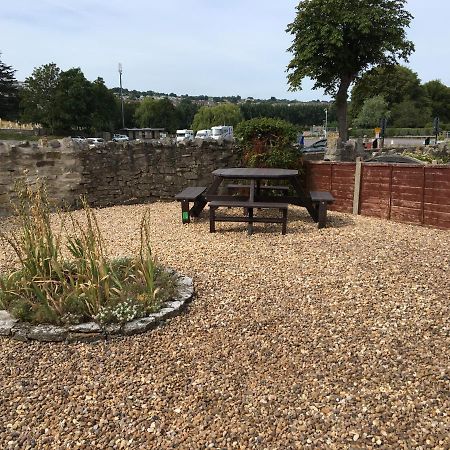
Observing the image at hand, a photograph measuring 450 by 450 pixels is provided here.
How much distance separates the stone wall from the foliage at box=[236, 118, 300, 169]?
3.40 ft

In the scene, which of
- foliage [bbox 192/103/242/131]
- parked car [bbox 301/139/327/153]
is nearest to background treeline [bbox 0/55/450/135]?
foliage [bbox 192/103/242/131]

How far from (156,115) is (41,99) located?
21403 millimetres

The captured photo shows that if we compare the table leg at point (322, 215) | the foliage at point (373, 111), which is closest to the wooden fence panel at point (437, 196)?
the table leg at point (322, 215)

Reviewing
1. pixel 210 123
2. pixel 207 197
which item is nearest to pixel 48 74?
pixel 210 123

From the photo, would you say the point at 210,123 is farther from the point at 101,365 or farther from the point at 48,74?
the point at 101,365

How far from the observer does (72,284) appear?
3646 millimetres

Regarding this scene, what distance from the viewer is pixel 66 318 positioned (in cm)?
348

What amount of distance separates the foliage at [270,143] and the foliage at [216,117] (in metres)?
48.1

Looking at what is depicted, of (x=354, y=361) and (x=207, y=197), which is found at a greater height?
(x=207, y=197)

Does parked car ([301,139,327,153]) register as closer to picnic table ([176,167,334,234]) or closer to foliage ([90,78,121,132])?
picnic table ([176,167,334,234])

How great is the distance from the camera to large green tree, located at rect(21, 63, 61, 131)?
4641 cm

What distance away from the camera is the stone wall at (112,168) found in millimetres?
8617

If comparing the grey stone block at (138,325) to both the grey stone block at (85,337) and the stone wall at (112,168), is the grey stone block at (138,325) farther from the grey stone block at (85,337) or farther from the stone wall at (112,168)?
the stone wall at (112,168)

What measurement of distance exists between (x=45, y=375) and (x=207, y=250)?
113 inches
